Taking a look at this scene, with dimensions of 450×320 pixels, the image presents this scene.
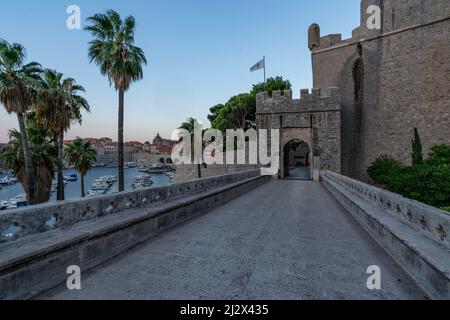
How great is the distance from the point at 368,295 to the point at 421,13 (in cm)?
2513

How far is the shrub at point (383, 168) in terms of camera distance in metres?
19.5

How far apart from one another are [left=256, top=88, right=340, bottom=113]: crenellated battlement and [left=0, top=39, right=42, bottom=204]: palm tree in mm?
16585

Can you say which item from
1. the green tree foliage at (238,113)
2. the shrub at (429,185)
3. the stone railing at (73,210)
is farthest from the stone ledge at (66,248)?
the green tree foliage at (238,113)

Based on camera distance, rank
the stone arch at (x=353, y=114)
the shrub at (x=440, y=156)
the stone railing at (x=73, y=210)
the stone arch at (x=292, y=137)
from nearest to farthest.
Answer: the stone railing at (x=73, y=210) < the shrub at (x=440, y=156) < the stone arch at (x=292, y=137) < the stone arch at (x=353, y=114)

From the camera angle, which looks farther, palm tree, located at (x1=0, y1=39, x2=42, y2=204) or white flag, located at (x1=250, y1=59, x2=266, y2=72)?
white flag, located at (x1=250, y1=59, x2=266, y2=72)

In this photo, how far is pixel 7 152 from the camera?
645 inches

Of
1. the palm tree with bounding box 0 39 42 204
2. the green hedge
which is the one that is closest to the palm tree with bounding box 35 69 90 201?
the palm tree with bounding box 0 39 42 204

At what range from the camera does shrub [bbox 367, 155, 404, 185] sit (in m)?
19.5

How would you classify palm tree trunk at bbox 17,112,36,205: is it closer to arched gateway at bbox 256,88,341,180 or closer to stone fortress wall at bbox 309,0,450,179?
arched gateway at bbox 256,88,341,180

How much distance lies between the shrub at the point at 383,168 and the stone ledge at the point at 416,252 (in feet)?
57.9

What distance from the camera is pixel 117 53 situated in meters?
14.6

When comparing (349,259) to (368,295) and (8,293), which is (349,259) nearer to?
(368,295)

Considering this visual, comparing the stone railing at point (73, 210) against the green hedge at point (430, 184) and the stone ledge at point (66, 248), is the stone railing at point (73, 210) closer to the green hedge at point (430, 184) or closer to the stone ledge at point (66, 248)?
the stone ledge at point (66, 248)
